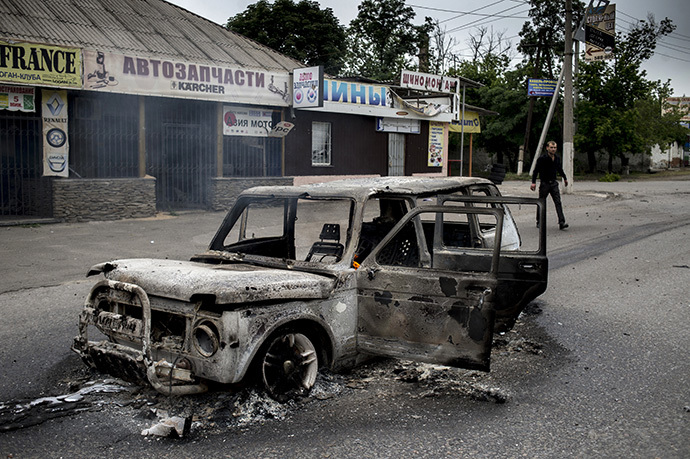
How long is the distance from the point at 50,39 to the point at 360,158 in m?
11.1

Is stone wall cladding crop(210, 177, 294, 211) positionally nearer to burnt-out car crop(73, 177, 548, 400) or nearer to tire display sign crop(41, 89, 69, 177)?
tire display sign crop(41, 89, 69, 177)

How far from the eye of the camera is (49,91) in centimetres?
1423

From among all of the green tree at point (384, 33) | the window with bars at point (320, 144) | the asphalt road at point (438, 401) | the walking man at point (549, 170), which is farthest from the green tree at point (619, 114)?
the asphalt road at point (438, 401)

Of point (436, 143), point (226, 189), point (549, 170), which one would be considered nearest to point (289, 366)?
point (549, 170)

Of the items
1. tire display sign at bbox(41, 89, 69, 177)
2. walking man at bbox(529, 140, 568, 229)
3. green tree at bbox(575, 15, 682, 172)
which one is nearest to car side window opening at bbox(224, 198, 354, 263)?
walking man at bbox(529, 140, 568, 229)

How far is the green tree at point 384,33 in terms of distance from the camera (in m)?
48.3

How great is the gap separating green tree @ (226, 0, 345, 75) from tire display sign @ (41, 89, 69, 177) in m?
28.0

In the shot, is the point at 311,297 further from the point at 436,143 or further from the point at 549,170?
the point at 436,143

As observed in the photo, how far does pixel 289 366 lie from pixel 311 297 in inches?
18.4

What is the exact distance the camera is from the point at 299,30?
41.4 meters

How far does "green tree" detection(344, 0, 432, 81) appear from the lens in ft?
158

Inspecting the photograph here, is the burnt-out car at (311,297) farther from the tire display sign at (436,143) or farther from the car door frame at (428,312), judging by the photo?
the tire display sign at (436,143)

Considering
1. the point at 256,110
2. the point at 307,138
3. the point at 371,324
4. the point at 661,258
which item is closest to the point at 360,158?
the point at 307,138

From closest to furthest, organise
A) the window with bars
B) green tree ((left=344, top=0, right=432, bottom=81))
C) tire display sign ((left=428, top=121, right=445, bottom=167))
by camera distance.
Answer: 1. the window with bars
2. tire display sign ((left=428, top=121, right=445, bottom=167))
3. green tree ((left=344, top=0, right=432, bottom=81))
